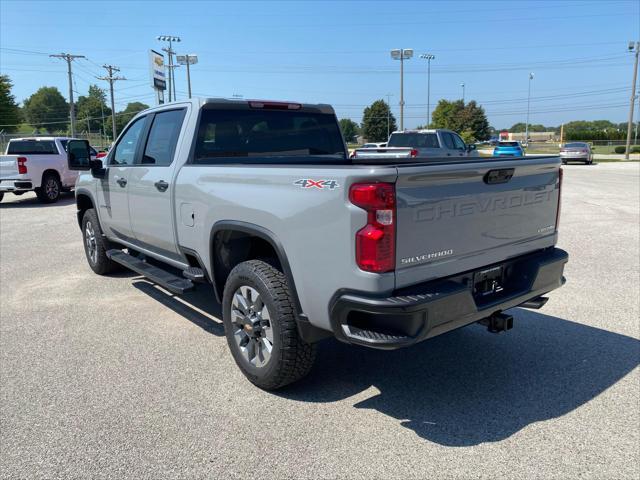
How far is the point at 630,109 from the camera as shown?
43.3 metres

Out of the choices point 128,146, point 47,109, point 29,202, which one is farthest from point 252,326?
point 47,109

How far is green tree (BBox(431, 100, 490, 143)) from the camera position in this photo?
80.2m

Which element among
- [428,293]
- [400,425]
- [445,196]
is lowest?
[400,425]

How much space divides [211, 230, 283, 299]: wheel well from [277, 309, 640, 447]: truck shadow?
103 cm

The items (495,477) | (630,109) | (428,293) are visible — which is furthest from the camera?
(630,109)

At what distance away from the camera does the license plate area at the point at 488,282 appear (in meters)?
→ 3.43

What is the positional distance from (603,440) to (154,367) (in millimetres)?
3177

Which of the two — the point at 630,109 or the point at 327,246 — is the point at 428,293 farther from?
the point at 630,109

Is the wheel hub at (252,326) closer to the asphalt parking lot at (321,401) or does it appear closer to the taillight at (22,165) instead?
the asphalt parking lot at (321,401)

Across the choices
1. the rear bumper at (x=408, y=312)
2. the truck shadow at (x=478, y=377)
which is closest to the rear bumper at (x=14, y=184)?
the truck shadow at (x=478, y=377)

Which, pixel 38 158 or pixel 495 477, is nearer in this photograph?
pixel 495 477

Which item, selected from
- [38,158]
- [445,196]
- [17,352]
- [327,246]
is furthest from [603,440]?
[38,158]

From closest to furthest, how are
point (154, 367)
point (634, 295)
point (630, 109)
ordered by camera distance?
point (154, 367)
point (634, 295)
point (630, 109)

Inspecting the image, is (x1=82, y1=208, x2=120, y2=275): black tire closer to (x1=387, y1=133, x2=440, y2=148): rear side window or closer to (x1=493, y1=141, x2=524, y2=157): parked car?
(x1=387, y1=133, x2=440, y2=148): rear side window
